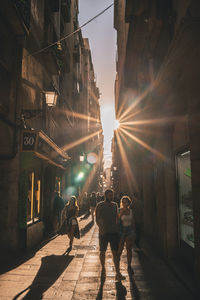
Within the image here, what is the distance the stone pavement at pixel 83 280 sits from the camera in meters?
4.71

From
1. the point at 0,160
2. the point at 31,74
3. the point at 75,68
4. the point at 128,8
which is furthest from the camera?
the point at 75,68

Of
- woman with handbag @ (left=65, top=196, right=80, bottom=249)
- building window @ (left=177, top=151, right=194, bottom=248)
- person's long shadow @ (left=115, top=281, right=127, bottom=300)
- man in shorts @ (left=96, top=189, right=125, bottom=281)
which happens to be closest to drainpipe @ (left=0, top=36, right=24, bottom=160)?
woman with handbag @ (left=65, top=196, right=80, bottom=249)

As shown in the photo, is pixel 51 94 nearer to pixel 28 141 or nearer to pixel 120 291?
pixel 28 141

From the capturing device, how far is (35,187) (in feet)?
35.1

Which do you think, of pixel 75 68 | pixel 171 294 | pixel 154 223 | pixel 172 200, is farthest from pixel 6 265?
pixel 75 68

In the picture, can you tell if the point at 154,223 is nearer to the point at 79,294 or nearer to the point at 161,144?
the point at 161,144

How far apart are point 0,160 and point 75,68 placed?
2083cm

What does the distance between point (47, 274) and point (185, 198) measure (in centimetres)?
415

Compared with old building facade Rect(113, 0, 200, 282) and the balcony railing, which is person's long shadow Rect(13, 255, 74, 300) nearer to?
old building facade Rect(113, 0, 200, 282)

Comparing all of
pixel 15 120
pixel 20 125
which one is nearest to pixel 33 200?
pixel 20 125

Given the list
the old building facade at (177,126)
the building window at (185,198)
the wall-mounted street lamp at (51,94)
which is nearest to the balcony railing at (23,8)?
the wall-mounted street lamp at (51,94)

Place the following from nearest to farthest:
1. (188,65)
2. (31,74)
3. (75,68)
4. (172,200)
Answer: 1. (188,65)
2. (172,200)
3. (31,74)
4. (75,68)

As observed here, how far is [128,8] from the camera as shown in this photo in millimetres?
11695

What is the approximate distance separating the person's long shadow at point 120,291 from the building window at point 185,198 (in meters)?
2.26
